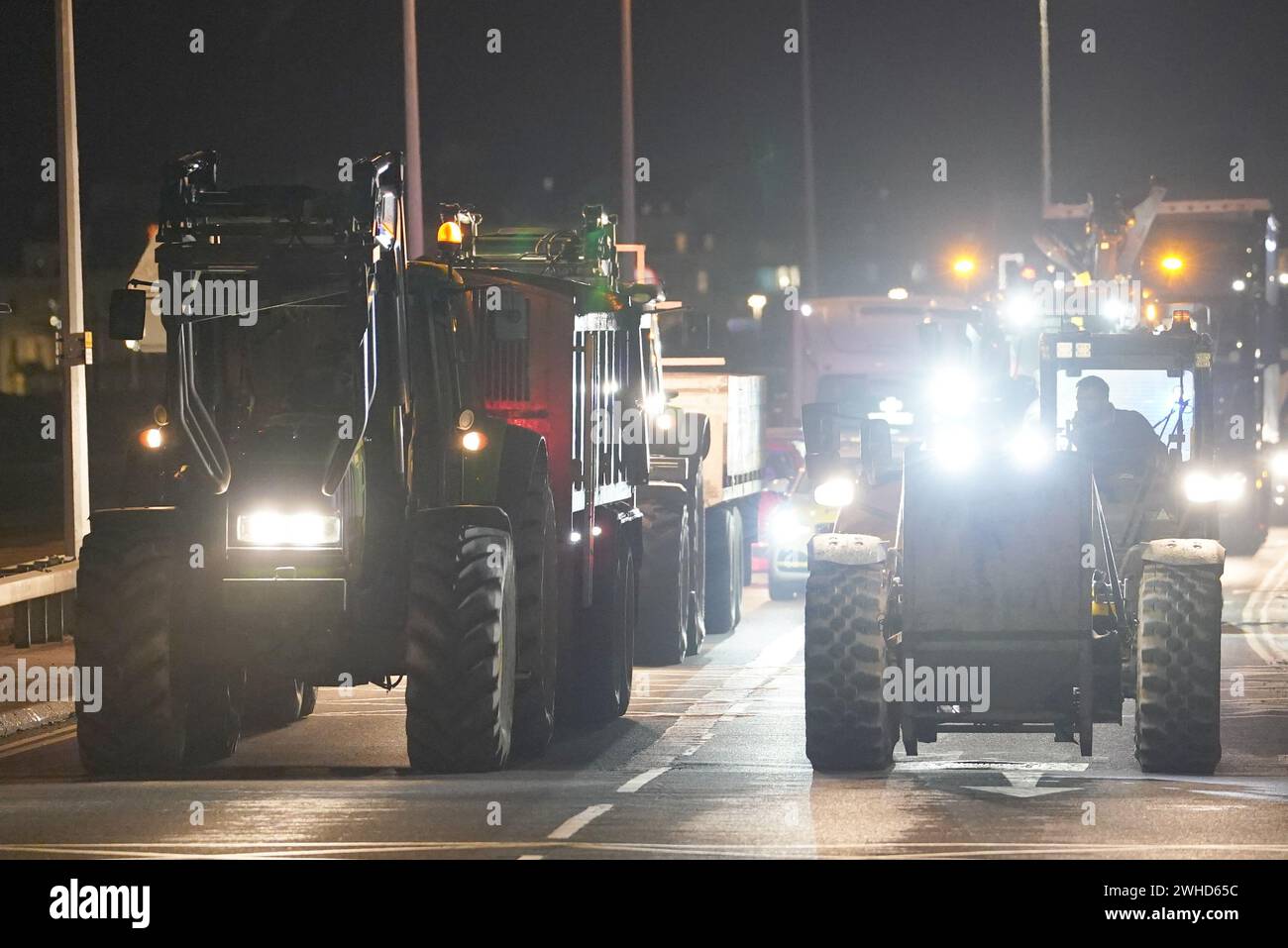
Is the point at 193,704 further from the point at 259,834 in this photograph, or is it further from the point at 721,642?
the point at 721,642

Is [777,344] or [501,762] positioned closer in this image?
[501,762]

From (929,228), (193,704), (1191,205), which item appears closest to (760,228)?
(929,228)

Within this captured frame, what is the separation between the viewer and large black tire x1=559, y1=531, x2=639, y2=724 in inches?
686

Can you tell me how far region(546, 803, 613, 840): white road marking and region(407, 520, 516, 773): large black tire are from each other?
1.51 m

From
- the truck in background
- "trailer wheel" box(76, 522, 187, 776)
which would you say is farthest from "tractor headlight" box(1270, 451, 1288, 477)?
"trailer wheel" box(76, 522, 187, 776)

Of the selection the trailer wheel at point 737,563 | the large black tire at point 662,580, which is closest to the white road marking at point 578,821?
the large black tire at point 662,580

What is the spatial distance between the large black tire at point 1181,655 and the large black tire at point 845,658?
4.85 ft

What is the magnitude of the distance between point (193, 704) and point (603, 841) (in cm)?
450

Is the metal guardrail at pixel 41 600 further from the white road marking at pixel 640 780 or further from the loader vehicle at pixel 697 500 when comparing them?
the white road marking at pixel 640 780

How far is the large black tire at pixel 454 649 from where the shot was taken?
13.7m

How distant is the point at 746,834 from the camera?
11.3 metres

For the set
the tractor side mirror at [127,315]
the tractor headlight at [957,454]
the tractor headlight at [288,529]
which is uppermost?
the tractor side mirror at [127,315]

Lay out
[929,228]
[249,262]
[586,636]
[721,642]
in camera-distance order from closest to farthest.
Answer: [249,262] → [586,636] → [721,642] → [929,228]

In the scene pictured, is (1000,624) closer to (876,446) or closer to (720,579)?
(876,446)
